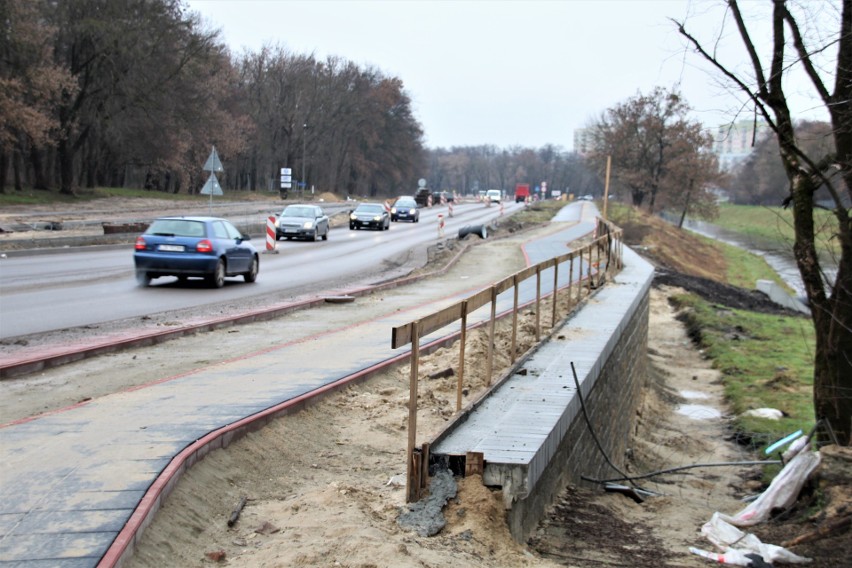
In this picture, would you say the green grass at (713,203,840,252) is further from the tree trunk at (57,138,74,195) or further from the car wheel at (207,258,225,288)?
the tree trunk at (57,138,74,195)

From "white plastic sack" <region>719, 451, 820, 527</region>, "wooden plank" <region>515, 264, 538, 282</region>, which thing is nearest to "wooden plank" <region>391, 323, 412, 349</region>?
"wooden plank" <region>515, 264, 538, 282</region>

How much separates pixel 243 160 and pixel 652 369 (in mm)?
81897

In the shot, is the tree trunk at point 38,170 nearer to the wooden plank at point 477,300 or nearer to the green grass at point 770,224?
the green grass at point 770,224

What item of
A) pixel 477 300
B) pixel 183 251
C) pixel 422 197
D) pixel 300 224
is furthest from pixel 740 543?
pixel 422 197

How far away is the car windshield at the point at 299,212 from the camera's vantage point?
121 ft

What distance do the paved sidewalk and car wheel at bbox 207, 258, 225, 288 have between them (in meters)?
8.27

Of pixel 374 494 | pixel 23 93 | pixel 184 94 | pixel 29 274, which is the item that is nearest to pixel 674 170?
pixel 184 94

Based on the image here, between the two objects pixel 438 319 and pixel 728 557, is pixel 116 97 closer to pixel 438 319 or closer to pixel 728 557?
pixel 438 319

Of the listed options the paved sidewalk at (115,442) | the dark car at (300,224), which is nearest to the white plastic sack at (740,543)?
the paved sidewalk at (115,442)

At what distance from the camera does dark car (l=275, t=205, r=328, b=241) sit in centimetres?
3631

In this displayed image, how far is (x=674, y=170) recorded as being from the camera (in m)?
65.6

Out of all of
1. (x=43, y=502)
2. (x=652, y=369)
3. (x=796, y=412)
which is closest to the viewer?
(x=43, y=502)

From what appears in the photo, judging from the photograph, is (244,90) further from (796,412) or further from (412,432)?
(412,432)

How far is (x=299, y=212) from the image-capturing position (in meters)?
37.2
